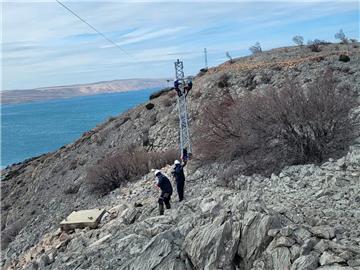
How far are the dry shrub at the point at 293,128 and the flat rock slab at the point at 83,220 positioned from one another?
4955 mm

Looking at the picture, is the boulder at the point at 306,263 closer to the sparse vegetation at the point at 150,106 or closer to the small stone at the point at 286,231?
the small stone at the point at 286,231

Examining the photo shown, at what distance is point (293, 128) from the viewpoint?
55.7ft

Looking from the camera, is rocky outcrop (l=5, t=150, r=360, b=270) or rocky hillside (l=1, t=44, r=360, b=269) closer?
rocky outcrop (l=5, t=150, r=360, b=270)

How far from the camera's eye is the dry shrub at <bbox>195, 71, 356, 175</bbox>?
54.8 ft

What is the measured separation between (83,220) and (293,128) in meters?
7.44

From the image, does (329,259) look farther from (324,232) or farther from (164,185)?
(164,185)

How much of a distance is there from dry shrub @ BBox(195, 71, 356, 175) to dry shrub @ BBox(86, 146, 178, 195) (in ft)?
23.4

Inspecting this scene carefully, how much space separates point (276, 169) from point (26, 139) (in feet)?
263

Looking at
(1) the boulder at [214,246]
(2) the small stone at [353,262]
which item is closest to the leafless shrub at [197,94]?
(1) the boulder at [214,246]

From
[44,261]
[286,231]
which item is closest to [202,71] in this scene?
[44,261]

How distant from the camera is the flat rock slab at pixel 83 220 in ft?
55.0

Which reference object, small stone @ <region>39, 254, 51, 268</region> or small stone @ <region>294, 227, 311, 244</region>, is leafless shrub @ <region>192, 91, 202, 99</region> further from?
small stone @ <region>294, 227, 311, 244</region>

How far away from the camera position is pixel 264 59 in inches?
1832

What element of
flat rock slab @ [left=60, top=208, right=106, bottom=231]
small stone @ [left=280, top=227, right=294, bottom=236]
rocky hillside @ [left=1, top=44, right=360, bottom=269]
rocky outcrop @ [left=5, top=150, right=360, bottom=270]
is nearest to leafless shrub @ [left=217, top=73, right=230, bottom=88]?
rocky hillside @ [left=1, top=44, right=360, bottom=269]
